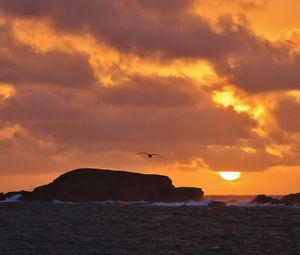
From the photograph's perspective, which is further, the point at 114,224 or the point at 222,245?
the point at 114,224

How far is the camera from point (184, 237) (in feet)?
283

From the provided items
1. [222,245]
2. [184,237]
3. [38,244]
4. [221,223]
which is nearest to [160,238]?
[184,237]

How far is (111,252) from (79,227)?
3176cm

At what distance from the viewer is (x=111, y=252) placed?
6831 centimetres

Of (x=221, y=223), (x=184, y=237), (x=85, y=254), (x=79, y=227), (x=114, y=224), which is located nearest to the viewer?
(x=85, y=254)

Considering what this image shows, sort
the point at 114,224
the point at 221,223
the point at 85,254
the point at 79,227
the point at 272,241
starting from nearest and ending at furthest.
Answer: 1. the point at 85,254
2. the point at 272,241
3. the point at 79,227
4. the point at 114,224
5. the point at 221,223

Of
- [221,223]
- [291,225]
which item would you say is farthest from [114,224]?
[291,225]

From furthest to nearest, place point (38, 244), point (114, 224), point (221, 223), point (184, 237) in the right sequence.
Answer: point (221, 223) < point (114, 224) < point (184, 237) < point (38, 244)

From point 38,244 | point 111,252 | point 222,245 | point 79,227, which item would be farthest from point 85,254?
point 79,227

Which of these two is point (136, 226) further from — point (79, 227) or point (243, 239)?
point (243, 239)

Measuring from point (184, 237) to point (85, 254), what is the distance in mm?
21515

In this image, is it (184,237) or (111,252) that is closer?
(111,252)

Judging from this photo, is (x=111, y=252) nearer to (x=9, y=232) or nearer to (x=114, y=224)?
(x=9, y=232)

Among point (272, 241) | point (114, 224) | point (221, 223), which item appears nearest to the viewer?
point (272, 241)
